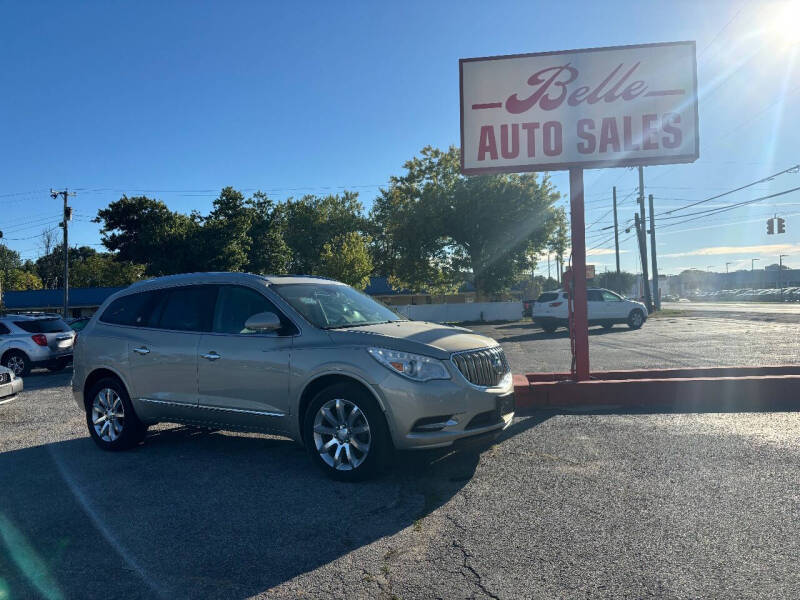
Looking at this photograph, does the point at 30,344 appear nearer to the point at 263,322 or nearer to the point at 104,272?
the point at 263,322

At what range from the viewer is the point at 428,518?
4.39m

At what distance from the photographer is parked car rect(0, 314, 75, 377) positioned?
15523 millimetres

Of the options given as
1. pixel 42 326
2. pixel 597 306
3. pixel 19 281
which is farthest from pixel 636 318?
pixel 19 281

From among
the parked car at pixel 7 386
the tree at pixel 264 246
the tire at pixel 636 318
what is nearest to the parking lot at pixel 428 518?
the parked car at pixel 7 386

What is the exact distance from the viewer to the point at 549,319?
85.8 ft

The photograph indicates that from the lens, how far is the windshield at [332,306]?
586 centimetres

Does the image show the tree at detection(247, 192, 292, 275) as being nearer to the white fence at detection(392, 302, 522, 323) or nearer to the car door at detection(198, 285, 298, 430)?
the white fence at detection(392, 302, 522, 323)

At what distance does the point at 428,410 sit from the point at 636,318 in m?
24.2

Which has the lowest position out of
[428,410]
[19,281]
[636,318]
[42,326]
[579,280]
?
[636,318]

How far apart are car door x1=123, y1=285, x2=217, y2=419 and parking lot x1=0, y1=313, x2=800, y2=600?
24.4 inches

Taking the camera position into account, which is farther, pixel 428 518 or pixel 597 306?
pixel 597 306

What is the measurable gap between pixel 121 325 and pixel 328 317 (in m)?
2.52

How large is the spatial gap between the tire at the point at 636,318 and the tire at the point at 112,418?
78.2ft

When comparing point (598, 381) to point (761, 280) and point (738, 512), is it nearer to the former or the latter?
point (738, 512)
